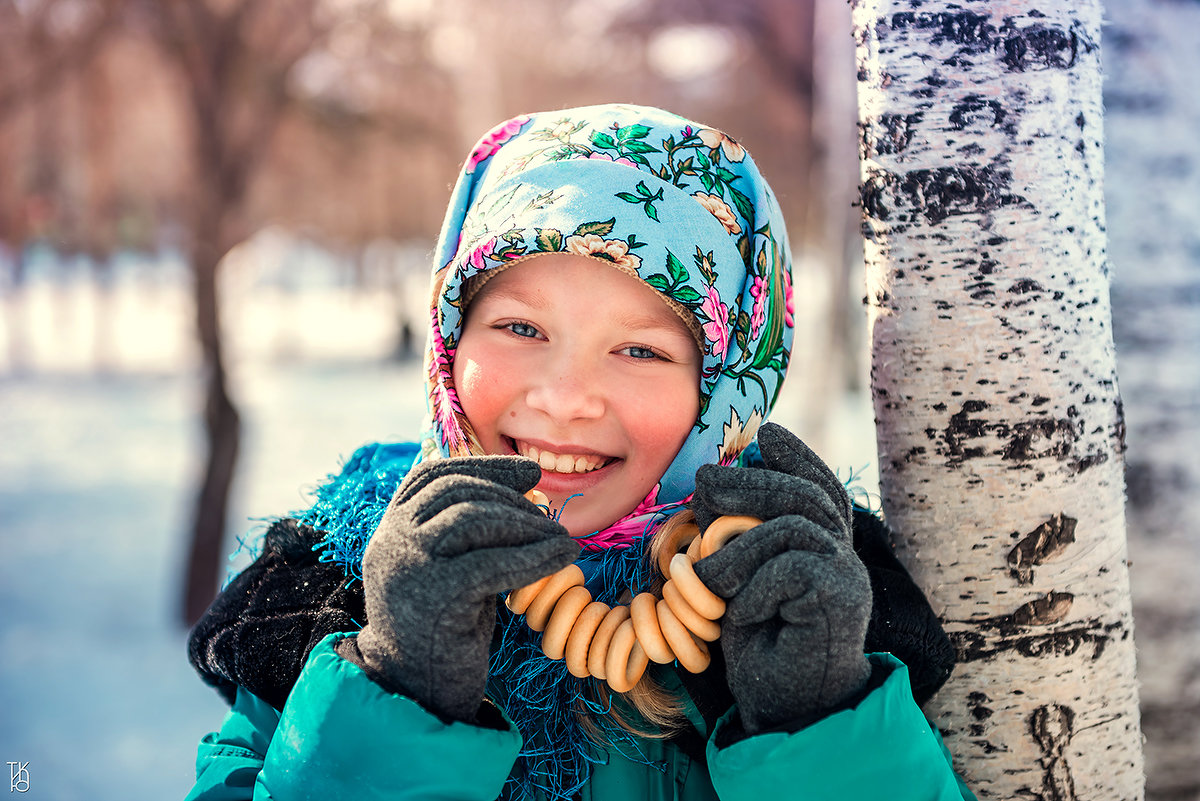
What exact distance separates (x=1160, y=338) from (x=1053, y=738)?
1.06 meters

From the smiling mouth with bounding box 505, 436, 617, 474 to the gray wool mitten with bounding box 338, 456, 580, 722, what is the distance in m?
0.26

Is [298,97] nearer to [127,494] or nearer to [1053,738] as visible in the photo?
[127,494]

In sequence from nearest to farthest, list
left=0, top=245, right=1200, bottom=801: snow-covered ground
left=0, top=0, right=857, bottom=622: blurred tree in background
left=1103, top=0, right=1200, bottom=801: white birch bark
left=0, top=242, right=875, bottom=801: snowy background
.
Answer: left=1103, top=0, right=1200, bottom=801: white birch bark → left=0, top=245, right=1200, bottom=801: snow-covered ground → left=0, top=242, right=875, bottom=801: snowy background → left=0, top=0, right=857, bottom=622: blurred tree in background

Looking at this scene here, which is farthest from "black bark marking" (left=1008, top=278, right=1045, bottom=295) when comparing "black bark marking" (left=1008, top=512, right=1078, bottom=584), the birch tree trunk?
"black bark marking" (left=1008, top=512, right=1078, bottom=584)

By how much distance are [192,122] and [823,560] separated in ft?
17.6

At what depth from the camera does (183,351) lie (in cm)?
1984

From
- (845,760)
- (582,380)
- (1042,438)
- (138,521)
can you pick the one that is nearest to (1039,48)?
(1042,438)

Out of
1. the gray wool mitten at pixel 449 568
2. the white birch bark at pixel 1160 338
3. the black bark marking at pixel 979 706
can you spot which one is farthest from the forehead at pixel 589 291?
the white birch bark at pixel 1160 338

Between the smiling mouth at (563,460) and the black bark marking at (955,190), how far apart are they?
722 millimetres

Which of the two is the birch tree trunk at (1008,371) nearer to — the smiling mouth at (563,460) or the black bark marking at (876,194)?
the black bark marking at (876,194)

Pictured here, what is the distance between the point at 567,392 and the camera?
1556mm

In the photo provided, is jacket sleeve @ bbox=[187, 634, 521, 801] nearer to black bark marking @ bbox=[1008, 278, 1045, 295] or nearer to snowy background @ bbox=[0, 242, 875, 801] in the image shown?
snowy background @ bbox=[0, 242, 875, 801]

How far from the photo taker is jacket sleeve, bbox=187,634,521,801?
1296 mm

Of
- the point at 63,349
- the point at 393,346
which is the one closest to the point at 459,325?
the point at 393,346
